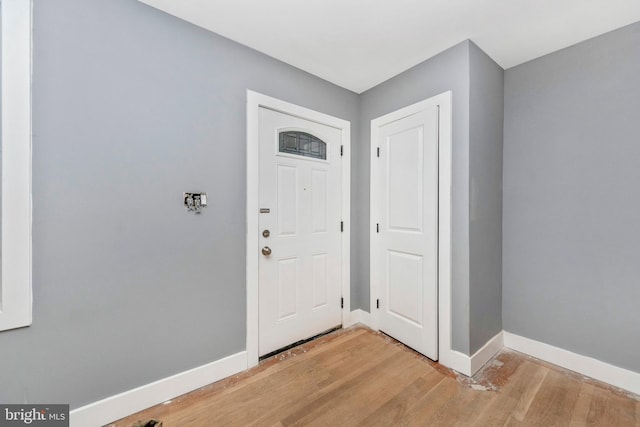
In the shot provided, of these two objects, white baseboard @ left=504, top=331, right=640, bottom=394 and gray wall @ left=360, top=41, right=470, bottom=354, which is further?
gray wall @ left=360, top=41, right=470, bottom=354

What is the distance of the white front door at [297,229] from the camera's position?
82.9 inches

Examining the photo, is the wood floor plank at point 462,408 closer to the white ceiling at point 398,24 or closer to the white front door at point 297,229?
the white front door at point 297,229

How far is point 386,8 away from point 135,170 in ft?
6.06

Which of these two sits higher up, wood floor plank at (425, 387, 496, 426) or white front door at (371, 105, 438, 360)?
white front door at (371, 105, 438, 360)

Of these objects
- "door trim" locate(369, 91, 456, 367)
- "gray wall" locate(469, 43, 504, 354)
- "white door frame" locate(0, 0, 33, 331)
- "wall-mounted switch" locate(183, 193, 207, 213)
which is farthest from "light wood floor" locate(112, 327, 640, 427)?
"wall-mounted switch" locate(183, 193, 207, 213)

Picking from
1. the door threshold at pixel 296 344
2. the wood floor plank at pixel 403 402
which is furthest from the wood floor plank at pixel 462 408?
the door threshold at pixel 296 344

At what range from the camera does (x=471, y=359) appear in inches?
73.7

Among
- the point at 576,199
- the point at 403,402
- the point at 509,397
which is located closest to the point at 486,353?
Answer: the point at 509,397

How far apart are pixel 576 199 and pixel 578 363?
122cm

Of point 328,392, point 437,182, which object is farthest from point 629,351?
point 328,392

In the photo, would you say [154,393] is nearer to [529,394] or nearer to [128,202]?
[128,202]

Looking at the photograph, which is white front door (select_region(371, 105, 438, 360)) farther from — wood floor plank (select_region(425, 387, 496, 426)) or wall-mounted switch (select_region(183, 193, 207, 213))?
wall-mounted switch (select_region(183, 193, 207, 213))

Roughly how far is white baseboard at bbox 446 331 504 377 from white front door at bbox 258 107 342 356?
1.06 m

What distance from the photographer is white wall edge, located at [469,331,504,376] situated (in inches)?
74.5
